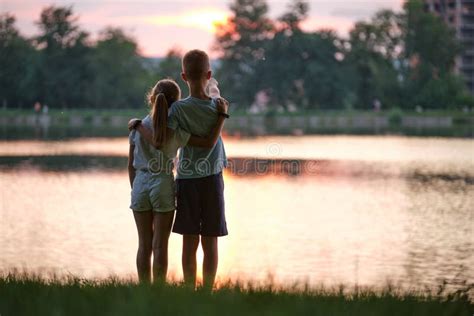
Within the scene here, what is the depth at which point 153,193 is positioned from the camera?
719 cm

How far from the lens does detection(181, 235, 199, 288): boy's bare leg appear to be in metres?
7.37

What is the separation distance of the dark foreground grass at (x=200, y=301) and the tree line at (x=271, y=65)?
91704 mm

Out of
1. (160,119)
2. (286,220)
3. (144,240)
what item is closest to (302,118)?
(286,220)

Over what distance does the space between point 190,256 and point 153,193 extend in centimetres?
54

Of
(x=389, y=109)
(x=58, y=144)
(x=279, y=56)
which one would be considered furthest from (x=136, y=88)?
(x=58, y=144)

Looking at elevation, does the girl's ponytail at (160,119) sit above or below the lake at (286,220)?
above

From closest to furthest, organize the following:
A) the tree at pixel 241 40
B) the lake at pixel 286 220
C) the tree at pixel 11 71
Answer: the lake at pixel 286 220 < the tree at pixel 11 71 < the tree at pixel 241 40

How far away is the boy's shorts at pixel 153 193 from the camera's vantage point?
7191 mm

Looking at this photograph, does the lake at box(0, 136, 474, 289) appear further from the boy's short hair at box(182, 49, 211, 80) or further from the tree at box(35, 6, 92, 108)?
the tree at box(35, 6, 92, 108)

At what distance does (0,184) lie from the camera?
79.9 feet

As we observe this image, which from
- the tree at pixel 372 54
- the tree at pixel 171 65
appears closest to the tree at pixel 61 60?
the tree at pixel 171 65

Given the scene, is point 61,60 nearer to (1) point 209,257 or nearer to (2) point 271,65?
(2) point 271,65

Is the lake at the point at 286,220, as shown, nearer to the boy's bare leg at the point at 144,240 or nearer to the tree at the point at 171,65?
the boy's bare leg at the point at 144,240

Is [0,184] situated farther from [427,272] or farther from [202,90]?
[202,90]
